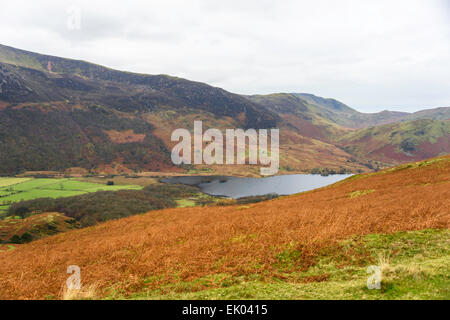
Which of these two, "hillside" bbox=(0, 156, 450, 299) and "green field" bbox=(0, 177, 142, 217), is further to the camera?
"green field" bbox=(0, 177, 142, 217)

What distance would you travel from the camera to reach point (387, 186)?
2945 centimetres

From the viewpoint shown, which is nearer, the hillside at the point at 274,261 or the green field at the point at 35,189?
the hillside at the point at 274,261

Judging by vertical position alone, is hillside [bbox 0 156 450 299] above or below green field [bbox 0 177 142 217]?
above

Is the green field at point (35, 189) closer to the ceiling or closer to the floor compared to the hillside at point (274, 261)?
closer to the floor

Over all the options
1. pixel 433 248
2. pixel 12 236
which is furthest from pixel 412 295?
pixel 12 236

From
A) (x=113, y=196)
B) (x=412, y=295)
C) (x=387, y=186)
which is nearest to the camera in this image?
(x=412, y=295)

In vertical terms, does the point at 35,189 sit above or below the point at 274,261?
below

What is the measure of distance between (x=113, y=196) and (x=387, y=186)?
12228 centimetres

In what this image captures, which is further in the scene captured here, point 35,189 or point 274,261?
point 35,189

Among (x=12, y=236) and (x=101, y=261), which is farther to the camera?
(x=12, y=236)

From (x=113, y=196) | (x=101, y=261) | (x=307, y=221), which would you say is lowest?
(x=113, y=196)
